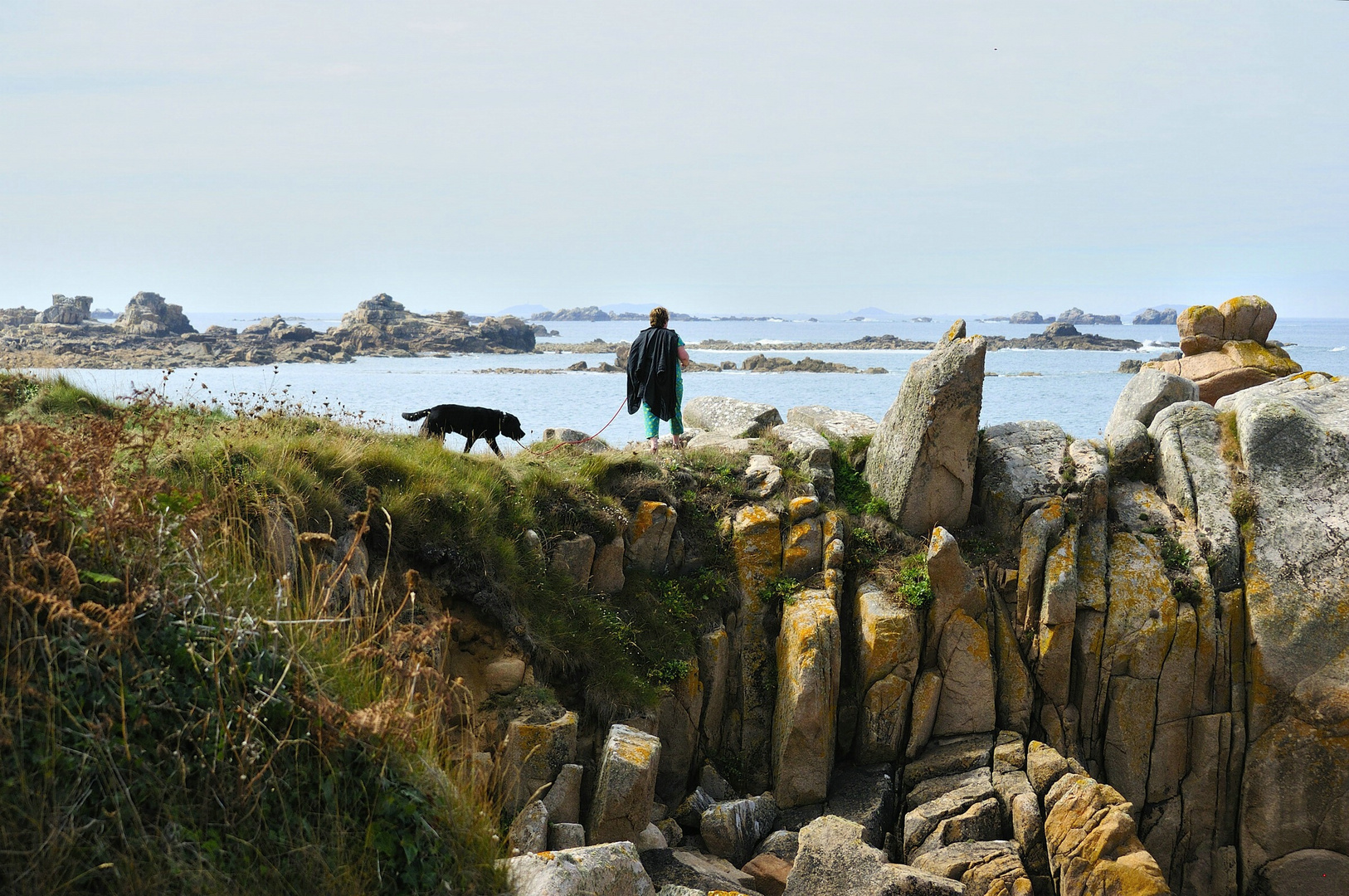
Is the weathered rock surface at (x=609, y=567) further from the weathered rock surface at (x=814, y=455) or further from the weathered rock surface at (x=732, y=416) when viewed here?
the weathered rock surface at (x=732, y=416)

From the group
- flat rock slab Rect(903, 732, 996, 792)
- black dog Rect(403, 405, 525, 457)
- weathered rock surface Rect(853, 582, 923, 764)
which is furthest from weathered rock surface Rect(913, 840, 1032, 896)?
black dog Rect(403, 405, 525, 457)

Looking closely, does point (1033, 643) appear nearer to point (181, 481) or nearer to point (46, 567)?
point (181, 481)

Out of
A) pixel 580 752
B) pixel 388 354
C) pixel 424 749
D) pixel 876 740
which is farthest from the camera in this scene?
pixel 388 354

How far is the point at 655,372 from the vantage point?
45.6ft

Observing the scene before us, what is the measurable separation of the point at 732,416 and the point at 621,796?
8.58 metres

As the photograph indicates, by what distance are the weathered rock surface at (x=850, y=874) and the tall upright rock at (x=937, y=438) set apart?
5.93 metres

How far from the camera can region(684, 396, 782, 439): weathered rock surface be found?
15.4 m

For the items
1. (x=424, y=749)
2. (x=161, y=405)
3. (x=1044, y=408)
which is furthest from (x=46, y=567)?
(x=1044, y=408)

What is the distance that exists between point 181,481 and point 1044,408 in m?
25.1

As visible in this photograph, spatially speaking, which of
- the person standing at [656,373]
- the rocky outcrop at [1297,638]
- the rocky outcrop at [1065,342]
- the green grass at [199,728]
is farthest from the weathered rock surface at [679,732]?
the rocky outcrop at [1065,342]

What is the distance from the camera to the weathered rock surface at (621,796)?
853 cm

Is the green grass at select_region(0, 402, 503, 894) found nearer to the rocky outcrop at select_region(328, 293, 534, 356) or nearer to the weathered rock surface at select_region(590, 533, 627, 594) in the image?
the weathered rock surface at select_region(590, 533, 627, 594)

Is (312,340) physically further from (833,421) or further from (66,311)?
(833,421)

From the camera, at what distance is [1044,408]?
88.6 feet
